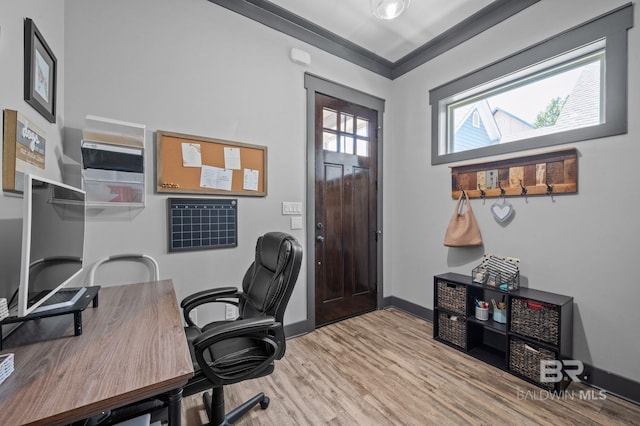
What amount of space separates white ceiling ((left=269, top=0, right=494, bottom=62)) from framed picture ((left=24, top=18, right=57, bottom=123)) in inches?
68.6

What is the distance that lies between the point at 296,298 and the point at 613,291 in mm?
2393

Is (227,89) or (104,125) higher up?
(227,89)

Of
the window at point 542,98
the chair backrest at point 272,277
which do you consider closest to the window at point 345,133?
the window at point 542,98

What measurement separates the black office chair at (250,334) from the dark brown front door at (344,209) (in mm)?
1194

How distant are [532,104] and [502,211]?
95 centimetres

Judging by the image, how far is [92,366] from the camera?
32.6 inches

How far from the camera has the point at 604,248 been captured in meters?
1.87

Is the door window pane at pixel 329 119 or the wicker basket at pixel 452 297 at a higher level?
the door window pane at pixel 329 119

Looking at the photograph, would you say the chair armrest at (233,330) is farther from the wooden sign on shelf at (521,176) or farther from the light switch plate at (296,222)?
the wooden sign on shelf at (521,176)

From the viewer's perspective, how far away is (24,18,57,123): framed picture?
127 centimetres

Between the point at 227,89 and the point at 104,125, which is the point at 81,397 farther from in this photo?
the point at 227,89

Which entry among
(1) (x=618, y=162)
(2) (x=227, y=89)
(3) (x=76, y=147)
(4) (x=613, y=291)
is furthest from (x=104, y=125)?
(4) (x=613, y=291)

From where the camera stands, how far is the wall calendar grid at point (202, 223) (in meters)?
2.05

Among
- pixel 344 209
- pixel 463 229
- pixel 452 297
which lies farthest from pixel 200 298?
pixel 463 229
